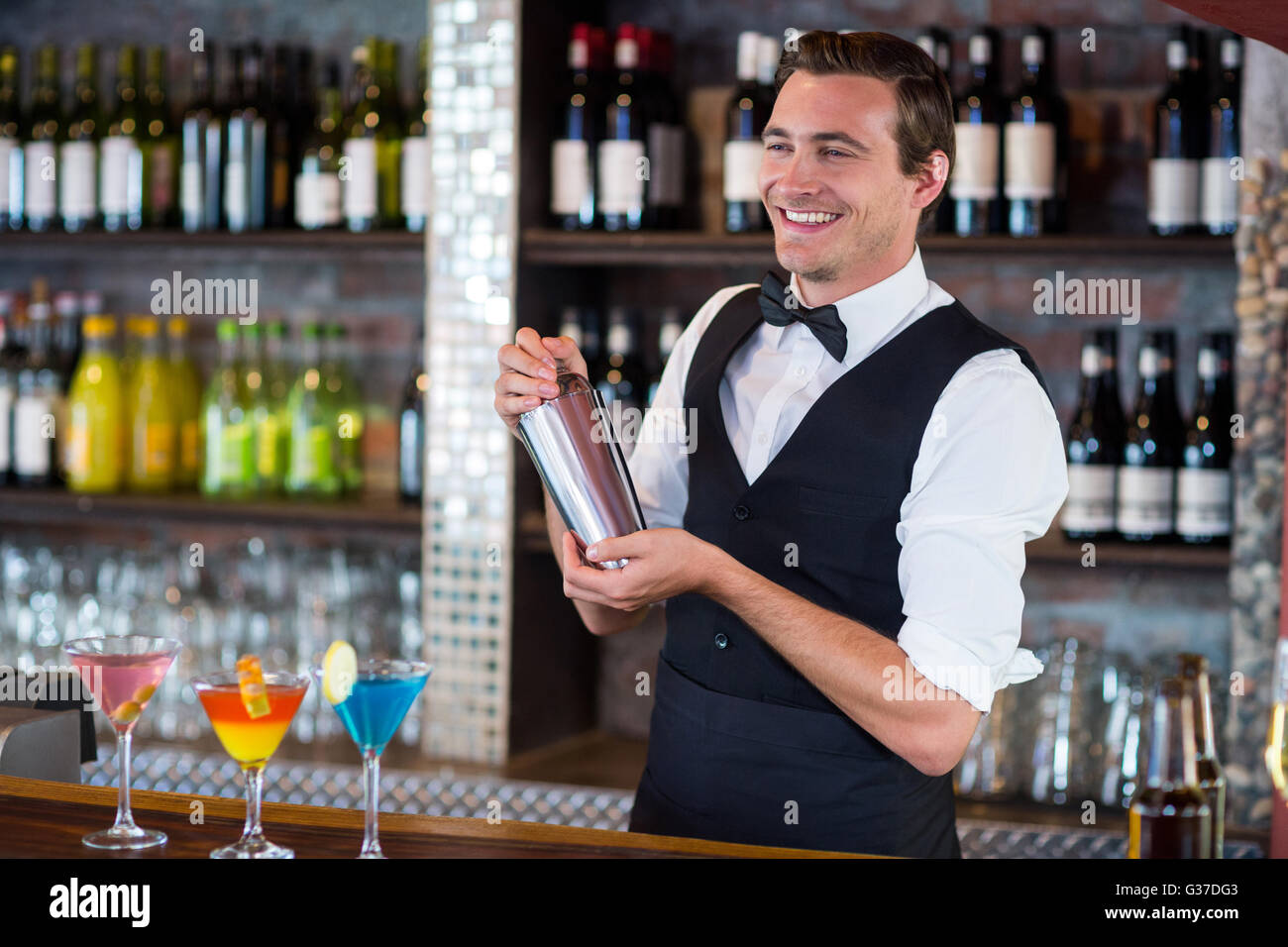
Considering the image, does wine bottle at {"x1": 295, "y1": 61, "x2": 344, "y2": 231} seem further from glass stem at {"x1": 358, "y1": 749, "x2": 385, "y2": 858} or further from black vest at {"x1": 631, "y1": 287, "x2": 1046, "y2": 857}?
glass stem at {"x1": 358, "y1": 749, "x2": 385, "y2": 858}

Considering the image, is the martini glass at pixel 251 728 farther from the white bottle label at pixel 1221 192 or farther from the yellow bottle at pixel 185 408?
the yellow bottle at pixel 185 408

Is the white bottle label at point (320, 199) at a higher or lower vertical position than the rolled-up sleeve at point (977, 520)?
higher

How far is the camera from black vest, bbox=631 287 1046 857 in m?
1.49

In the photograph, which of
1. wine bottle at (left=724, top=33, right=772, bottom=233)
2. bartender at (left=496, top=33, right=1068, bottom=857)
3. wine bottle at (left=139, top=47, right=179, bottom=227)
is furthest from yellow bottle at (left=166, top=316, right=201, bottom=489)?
bartender at (left=496, top=33, right=1068, bottom=857)

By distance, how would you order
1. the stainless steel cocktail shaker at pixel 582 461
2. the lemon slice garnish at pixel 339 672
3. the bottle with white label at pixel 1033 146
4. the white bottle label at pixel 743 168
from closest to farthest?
the lemon slice garnish at pixel 339 672 < the stainless steel cocktail shaker at pixel 582 461 < the bottle with white label at pixel 1033 146 < the white bottle label at pixel 743 168

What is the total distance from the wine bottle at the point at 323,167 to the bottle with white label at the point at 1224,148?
1.49 meters

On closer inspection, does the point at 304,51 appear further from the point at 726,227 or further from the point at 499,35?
the point at 726,227

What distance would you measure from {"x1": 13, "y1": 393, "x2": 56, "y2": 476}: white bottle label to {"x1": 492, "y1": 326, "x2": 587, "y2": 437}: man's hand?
1.81 meters

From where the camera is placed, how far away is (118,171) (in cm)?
276

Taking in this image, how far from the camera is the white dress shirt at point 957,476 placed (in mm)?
1353

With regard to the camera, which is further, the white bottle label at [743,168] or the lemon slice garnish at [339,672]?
the white bottle label at [743,168]

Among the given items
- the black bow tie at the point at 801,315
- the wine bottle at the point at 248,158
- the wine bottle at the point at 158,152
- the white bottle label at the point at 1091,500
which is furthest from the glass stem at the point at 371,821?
the wine bottle at the point at 158,152

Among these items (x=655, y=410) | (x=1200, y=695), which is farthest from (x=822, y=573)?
(x=1200, y=695)
